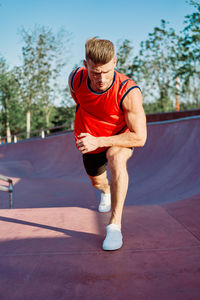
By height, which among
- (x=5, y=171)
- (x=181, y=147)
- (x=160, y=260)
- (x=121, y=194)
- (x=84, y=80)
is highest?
(x=84, y=80)

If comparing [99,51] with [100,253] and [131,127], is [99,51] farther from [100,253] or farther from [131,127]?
[100,253]

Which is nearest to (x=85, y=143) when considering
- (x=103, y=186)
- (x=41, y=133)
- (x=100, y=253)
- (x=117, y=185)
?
(x=117, y=185)

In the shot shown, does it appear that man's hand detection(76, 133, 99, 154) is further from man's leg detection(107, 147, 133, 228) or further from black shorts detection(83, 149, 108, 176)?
black shorts detection(83, 149, 108, 176)

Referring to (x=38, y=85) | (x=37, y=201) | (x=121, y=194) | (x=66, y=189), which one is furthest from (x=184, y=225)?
(x=38, y=85)

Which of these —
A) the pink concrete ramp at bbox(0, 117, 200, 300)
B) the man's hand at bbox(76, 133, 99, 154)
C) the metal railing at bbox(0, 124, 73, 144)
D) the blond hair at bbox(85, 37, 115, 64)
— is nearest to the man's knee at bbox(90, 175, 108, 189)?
the pink concrete ramp at bbox(0, 117, 200, 300)

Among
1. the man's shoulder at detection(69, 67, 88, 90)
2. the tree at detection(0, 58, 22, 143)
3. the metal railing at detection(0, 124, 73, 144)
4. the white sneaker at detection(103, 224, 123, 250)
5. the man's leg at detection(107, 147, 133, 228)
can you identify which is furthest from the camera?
the tree at detection(0, 58, 22, 143)

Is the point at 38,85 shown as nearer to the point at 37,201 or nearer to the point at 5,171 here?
the point at 5,171

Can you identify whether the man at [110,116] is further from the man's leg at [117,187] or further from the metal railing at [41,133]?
the metal railing at [41,133]

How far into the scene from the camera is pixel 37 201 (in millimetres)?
6320

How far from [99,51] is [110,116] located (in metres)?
0.60

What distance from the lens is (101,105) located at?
2.46 m

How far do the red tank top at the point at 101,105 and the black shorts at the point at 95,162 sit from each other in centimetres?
14

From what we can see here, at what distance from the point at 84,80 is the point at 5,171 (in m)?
8.43

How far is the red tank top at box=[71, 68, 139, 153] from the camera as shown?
7.70ft
